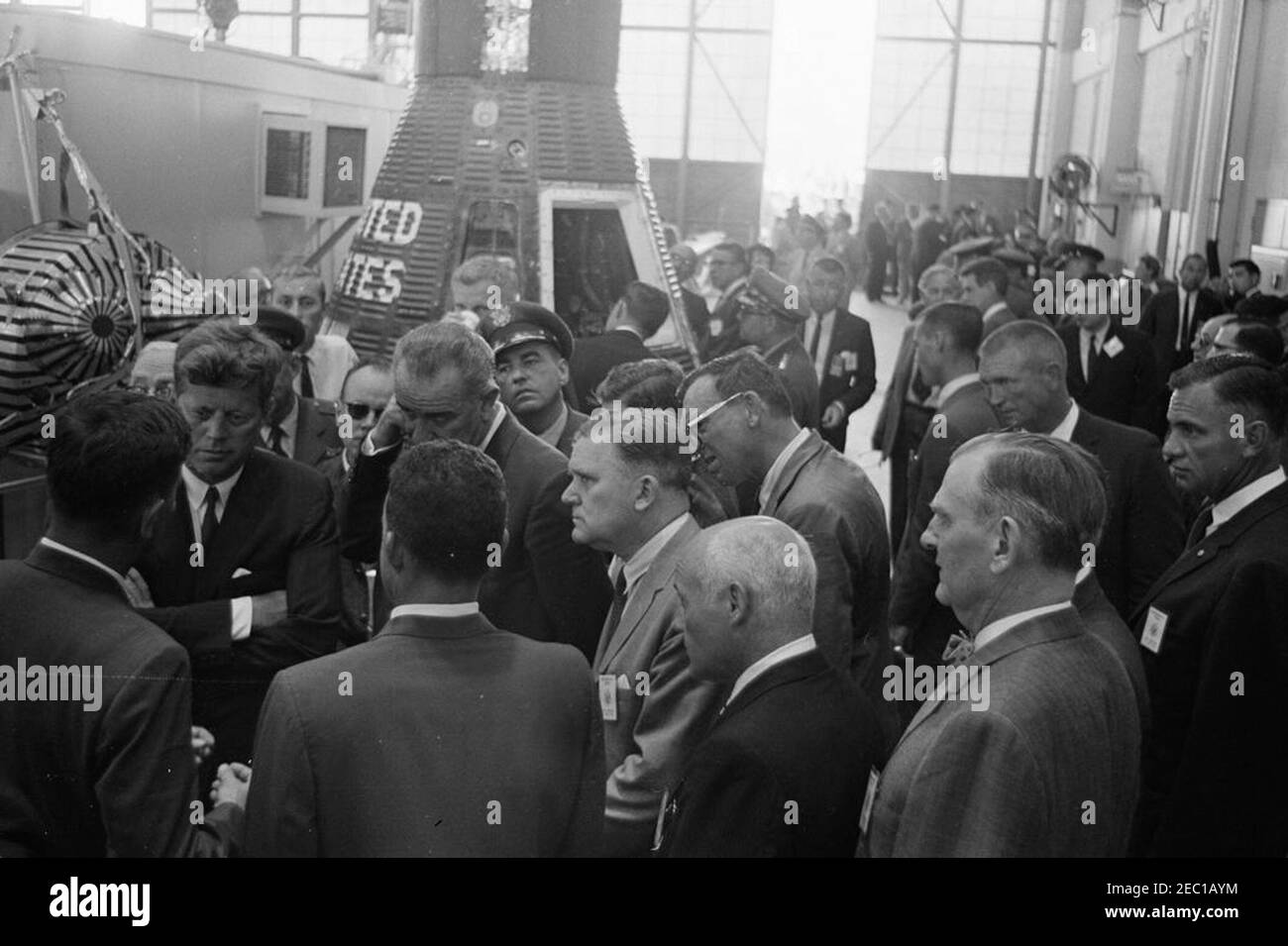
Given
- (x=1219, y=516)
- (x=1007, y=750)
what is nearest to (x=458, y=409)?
(x=1007, y=750)

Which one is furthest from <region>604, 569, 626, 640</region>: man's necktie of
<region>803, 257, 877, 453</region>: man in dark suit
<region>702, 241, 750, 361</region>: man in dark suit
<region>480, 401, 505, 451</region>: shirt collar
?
<region>803, 257, 877, 453</region>: man in dark suit

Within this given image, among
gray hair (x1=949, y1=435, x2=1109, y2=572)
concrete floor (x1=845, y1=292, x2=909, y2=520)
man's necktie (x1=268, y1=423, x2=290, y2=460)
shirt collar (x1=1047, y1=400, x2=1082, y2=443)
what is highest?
gray hair (x1=949, y1=435, x2=1109, y2=572)

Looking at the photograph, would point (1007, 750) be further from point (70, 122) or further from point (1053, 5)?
point (1053, 5)

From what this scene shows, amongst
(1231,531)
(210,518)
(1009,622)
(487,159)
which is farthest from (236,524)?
(487,159)

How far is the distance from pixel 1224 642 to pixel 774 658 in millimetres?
1442

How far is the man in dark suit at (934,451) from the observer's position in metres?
4.66

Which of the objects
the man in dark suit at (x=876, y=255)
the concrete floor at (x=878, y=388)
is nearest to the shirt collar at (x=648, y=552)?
the concrete floor at (x=878, y=388)

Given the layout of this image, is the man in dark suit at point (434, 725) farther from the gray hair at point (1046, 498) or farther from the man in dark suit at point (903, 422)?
the man in dark suit at point (903, 422)

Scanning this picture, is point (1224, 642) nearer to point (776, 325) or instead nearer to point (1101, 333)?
point (776, 325)

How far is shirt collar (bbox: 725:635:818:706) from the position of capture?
244cm

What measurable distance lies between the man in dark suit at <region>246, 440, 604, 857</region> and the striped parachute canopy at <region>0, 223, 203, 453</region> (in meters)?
1.97

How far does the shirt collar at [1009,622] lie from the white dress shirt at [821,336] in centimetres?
574

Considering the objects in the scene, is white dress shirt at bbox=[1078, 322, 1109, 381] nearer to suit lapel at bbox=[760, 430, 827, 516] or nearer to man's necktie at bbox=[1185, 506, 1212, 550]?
man's necktie at bbox=[1185, 506, 1212, 550]
